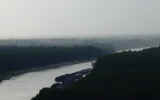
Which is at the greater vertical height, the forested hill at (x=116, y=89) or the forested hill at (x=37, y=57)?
the forested hill at (x=116, y=89)

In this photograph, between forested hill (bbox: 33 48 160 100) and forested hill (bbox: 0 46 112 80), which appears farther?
forested hill (bbox: 0 46 112 80)

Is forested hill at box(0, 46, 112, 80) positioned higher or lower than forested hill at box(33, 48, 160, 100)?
lower

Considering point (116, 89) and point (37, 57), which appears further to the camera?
point (37, 57)

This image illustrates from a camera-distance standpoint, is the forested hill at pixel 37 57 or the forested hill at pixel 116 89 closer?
the forested hill at pixel 116 89

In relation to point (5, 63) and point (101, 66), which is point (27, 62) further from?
point (101, 66)

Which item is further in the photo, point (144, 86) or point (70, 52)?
point (70, 52)

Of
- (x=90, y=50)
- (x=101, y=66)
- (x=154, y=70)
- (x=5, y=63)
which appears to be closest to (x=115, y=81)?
(x=154, y=70)

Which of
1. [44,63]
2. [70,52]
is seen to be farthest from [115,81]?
[70,52]

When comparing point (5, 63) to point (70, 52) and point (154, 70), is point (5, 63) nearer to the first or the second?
point (70, 52)

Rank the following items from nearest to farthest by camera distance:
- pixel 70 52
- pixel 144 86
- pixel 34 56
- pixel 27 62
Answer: pixel 144 86, pixel 27 62, pixel 34 56, pixel 70 52

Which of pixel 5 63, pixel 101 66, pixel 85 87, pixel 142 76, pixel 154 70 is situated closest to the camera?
pixel 85 87

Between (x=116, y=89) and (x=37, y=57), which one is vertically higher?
(x=116, y=89)
